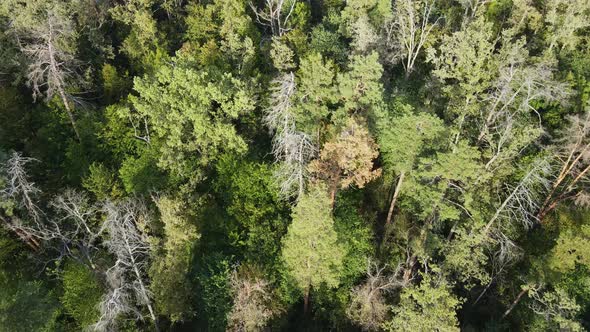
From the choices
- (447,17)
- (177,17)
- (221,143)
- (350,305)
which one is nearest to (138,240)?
(221,143)

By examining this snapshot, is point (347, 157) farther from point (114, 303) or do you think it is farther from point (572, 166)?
point (572, 166)

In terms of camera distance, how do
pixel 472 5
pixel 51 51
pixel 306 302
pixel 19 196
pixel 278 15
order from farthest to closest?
pixel 472 5 < pixel 278 15 < pixel 306 302 < pixel 51 51 < pixel 19 196

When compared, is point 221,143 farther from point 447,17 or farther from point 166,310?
point 447,17

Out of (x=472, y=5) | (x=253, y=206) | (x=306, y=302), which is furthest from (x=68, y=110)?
(x=472, y=5)

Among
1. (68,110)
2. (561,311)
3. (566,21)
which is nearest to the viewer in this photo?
(561,311)

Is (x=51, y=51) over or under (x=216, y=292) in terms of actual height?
over

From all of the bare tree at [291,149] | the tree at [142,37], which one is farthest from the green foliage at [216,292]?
the tree at [142,37]
